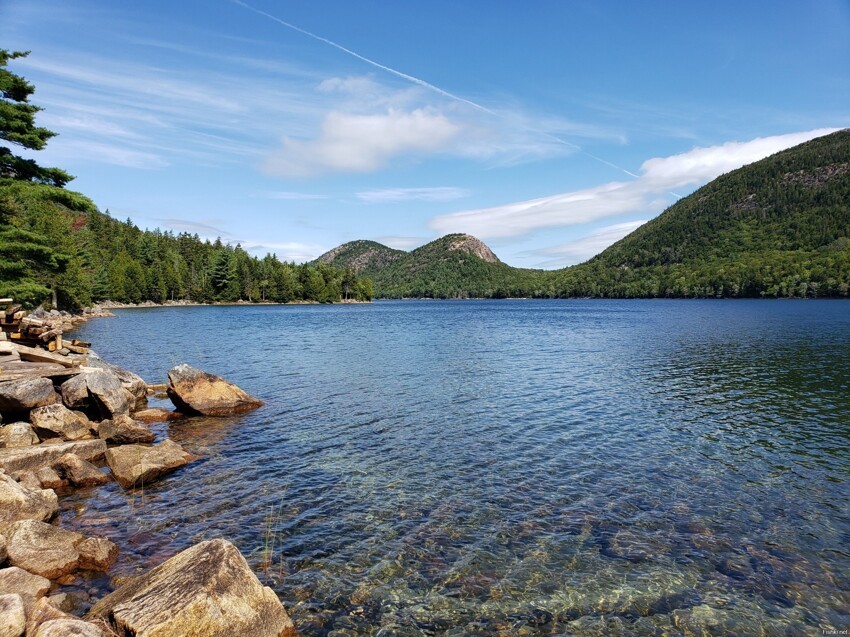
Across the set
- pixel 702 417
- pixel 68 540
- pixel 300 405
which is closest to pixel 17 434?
pixel 68 540

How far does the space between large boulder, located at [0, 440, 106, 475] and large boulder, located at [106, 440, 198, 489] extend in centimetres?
116

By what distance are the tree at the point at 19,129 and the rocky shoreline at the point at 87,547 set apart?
15382 mm

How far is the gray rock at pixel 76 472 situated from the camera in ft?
54.5

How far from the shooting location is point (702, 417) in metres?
25.8

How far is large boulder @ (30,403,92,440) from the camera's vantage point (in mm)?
20344

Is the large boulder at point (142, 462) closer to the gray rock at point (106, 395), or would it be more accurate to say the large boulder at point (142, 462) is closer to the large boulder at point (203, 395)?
the gray rock at point (106, 395)

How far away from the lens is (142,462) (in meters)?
17.2

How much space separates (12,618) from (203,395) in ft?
66.0

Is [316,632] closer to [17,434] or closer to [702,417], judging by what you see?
[17,434]

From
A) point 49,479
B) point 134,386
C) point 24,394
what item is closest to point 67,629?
point 49,479

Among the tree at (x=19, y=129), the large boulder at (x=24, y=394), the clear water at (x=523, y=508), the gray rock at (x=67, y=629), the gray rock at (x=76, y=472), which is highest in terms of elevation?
the tree at (x=19, y=129)

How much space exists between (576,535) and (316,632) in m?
7.48

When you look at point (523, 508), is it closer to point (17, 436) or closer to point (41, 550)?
point (41, 550)

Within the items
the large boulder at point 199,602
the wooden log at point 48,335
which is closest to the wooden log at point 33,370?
the wooden log at point 48,335
